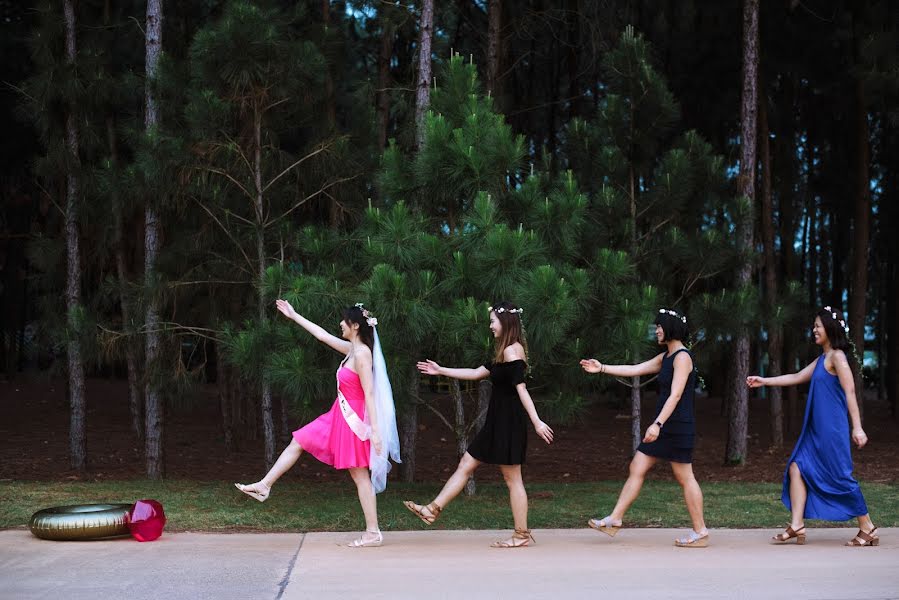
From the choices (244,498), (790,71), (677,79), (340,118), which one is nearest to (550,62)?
(677,79)

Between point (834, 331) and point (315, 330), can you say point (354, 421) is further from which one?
point (834, 331)

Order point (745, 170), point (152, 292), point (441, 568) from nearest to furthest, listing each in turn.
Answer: point (441, 568) → point (152, 292) → point (745, 170)

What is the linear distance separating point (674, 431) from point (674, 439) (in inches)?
2.1

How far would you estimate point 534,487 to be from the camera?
37.2 feet

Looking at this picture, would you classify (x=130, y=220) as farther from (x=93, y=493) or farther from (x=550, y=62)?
(x=550, y=62)

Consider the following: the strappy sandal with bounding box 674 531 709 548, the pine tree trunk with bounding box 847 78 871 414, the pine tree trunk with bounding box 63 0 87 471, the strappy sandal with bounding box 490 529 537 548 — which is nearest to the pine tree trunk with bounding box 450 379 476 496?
the strappy sandal with bounding box 490 529 537 548

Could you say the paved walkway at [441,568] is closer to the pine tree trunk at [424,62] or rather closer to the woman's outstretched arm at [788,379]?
the woman's outstretched arm at [788,379]

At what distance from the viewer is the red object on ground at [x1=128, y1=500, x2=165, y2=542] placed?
7000mm

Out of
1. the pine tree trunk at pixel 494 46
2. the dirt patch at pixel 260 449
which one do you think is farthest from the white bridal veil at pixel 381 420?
the pine tree trunk at pixel 494 46

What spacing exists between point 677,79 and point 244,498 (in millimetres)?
11821

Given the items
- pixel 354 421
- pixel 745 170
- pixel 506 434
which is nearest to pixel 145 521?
pixel 354 421

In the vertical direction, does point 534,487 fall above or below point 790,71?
below

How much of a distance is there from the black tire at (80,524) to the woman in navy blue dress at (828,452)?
4411mm

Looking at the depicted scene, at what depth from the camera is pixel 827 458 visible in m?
7.10
